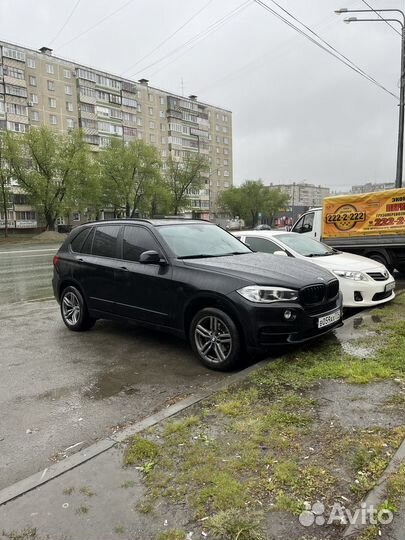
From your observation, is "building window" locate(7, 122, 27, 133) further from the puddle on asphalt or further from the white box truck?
the puddle on asphalt

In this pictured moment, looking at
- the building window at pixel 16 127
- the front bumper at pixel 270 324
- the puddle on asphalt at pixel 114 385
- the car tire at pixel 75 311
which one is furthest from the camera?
the building window at pixel 16 127

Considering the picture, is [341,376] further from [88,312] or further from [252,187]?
[252,187]

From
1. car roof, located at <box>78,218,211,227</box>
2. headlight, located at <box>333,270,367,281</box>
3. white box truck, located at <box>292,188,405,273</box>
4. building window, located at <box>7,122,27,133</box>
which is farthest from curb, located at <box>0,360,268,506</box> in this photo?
building window, located at <box>7,122,27,133</box>

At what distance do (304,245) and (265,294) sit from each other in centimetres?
431

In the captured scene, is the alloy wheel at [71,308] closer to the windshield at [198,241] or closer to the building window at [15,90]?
the windshield at [198,241]

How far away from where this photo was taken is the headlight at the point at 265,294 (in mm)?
4738

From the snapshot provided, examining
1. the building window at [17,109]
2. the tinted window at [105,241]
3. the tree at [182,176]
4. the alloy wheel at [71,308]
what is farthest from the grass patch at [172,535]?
the tree at [182,176]

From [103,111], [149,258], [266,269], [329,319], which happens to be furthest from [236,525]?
[103,111]

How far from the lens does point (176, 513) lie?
8.16ft

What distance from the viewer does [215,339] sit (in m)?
4.98

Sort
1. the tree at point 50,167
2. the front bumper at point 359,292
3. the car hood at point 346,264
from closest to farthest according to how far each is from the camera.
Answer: the front bumper at point 359,292 → the car hood at point 346,264 → the tree at point 50,167

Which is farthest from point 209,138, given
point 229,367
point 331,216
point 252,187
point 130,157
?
point 229,367

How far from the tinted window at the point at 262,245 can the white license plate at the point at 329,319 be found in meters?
3.07

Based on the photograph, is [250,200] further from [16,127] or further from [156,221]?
[156,221]
